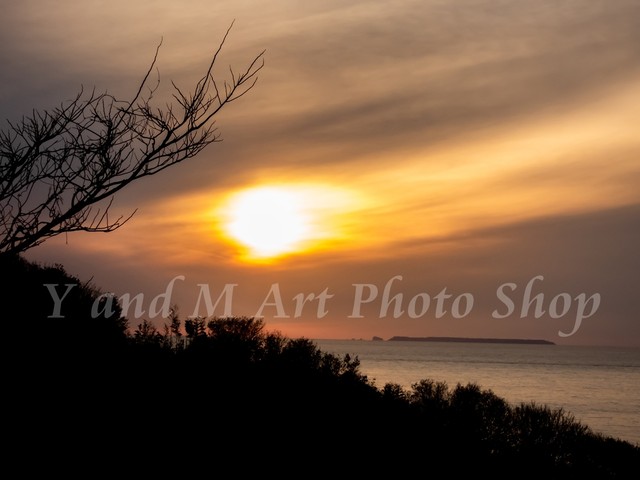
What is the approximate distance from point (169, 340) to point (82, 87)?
16138 mm

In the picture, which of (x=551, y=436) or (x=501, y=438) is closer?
(x=501, y=438)

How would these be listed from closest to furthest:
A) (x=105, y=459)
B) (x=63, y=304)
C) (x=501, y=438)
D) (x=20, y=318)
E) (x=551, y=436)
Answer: (x=105, y=459) < (x=20, y=318) < (x=63, y=304) < (x=501, y=438) < (x=551, y=436)

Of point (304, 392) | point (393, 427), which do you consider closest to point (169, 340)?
point (304, 392)

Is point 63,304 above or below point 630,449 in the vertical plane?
above

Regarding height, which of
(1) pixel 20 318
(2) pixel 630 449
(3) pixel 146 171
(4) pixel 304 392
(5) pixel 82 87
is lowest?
(2) pixel 630 449

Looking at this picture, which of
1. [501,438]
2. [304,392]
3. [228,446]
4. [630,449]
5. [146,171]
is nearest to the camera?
[146,171]

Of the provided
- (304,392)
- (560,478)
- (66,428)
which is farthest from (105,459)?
(560,478)

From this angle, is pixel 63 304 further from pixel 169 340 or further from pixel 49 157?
pixel 49 157

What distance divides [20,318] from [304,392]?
8.51 metres

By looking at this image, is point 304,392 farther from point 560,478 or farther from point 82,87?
point 82,87

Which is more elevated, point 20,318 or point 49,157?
point 49,157

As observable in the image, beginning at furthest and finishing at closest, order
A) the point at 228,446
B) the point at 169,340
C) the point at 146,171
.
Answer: the point at 169,340 → the point at 228,446 → the point at 146,171

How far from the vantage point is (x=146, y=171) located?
794 cm

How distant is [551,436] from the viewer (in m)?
29.9
